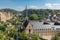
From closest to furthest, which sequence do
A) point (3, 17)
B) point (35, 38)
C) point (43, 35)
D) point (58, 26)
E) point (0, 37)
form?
point (0, 37), point (35, 38), point (43, 35), point (58, 26), point (3, 17)

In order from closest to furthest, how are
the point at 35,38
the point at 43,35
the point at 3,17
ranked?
the point at 35,38 → the point at 43,35 → the point at 3,17

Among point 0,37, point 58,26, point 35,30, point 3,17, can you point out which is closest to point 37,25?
point 35,30

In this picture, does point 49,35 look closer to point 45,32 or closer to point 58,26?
point 45,32

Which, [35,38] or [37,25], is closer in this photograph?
[35,38]

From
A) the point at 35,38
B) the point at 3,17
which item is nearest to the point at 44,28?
the point at 35,38

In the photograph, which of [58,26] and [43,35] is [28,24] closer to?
[43,35]

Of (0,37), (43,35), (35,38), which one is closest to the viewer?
(0,37)

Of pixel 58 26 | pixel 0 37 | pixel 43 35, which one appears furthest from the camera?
pixel 58 26

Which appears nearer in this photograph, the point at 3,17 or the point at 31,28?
the point at 31,28
